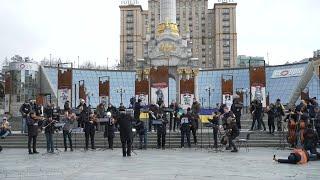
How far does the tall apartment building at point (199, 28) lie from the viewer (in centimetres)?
14600

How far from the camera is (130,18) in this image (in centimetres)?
15162

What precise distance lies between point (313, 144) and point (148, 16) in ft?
453

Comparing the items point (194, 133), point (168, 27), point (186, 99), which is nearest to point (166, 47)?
point (168, 27)

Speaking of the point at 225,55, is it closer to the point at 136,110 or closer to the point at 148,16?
the point at 148,16

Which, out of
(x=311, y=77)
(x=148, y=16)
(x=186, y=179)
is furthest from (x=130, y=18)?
(x=186, y=179)

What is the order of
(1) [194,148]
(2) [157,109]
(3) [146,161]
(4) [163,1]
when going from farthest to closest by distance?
(4) [163,1] → (2) [157,109] → (1) [194,148] → (3) [146,161]

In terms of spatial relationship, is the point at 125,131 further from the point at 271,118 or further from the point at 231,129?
the point at 271,118

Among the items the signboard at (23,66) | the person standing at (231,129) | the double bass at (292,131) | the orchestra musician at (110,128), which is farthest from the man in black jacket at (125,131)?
the signboard at (23,66)

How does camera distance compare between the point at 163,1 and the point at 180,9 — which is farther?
the point at 180,9

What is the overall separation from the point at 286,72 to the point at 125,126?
68108 mm

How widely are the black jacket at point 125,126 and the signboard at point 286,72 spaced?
65600mm

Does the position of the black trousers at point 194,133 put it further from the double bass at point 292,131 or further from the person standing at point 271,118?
the double bass at point 292,131

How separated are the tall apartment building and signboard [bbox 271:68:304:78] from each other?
61.1 metres

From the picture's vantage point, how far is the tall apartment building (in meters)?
146
